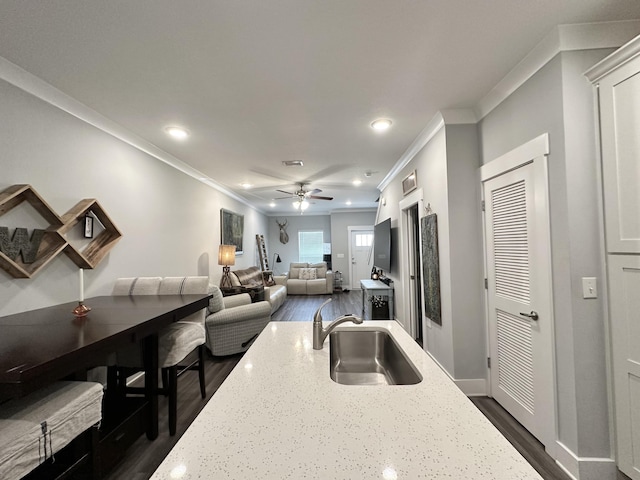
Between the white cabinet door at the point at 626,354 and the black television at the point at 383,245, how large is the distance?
10.2 ft

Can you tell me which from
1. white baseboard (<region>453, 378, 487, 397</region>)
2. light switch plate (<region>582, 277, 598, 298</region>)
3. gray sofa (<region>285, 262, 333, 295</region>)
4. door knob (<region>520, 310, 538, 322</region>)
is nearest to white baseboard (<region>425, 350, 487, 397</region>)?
white baseboard (<region>453, 378, 487, 397</region>)

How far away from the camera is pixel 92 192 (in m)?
2.39

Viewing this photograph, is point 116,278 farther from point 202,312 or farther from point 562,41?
point 562,41

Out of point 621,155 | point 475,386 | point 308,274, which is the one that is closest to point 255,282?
point 308,274

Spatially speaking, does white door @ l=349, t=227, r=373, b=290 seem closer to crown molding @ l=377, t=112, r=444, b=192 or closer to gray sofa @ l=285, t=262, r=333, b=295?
gray sofa @ l=285, t=262, r=333, b=295

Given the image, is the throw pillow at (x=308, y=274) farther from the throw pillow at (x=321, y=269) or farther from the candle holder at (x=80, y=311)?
the candle holder at (x=80, y=311)

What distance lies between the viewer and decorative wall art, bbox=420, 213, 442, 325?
9.06ft

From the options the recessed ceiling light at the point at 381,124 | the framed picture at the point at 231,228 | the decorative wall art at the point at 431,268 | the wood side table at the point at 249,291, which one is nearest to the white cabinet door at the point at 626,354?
the decorative wall art at the point at 431,268

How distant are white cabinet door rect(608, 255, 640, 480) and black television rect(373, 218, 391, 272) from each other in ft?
10.2

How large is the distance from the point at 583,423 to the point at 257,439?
74.5 inches

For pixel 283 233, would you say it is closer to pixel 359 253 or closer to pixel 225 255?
pixel 359 253

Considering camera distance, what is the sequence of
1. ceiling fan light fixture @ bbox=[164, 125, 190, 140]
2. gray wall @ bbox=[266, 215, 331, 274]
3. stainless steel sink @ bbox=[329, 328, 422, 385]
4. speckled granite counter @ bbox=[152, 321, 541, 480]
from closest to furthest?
speckled granite counter @ bbox=[152, 321, 541, 480], stainless steel sink @ bbox=[329, 328, 422, 385], ceiling fan light fixture @ bbox=[164, 125, 190, 140], gray wall @ bbox=[266, 215, 331, 274]

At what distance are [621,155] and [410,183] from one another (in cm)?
217

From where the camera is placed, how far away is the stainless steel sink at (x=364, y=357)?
1.41 metres
